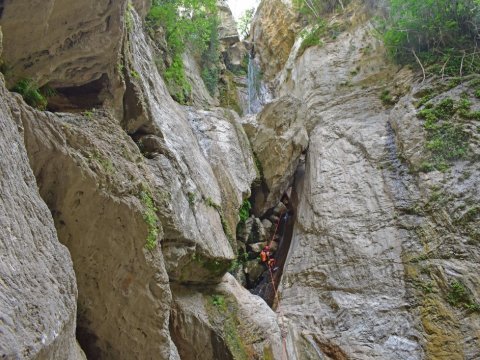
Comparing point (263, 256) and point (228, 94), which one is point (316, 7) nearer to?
point (228, 94)

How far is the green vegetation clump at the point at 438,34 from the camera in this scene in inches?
417

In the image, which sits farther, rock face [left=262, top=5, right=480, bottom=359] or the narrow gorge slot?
the narrow gorge slot

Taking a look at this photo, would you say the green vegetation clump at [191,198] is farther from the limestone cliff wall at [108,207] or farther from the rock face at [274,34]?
the rock face at [274,34]

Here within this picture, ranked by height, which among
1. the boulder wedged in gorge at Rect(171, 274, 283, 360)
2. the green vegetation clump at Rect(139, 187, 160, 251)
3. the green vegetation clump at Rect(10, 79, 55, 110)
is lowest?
the boulder wedged in gorge at Rect(171, 274, 283, 360)

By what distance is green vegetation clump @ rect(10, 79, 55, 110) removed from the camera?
431cm

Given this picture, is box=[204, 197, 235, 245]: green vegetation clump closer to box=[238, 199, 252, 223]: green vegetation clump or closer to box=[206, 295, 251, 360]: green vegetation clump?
box=[206, 295, 251, 360]: green vegetation clump

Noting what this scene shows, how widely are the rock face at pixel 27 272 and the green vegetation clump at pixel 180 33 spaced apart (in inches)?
289

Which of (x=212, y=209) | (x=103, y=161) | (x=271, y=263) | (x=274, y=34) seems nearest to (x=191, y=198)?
(x=212, y=209)

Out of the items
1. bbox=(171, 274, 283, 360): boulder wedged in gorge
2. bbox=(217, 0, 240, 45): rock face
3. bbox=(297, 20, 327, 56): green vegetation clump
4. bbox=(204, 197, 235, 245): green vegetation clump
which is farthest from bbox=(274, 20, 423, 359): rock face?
bbox=(217, 0, 240, 45): rock face

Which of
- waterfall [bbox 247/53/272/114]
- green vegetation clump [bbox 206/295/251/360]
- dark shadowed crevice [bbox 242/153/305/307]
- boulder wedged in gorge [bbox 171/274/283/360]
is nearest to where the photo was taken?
boulder wedged in gorge [bbox 171/274/283/360]

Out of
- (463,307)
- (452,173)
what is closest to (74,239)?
(463,307)

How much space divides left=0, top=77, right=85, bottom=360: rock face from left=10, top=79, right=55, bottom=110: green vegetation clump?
108 cm

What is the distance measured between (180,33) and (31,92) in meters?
7.73

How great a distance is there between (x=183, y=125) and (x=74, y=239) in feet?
14.9
